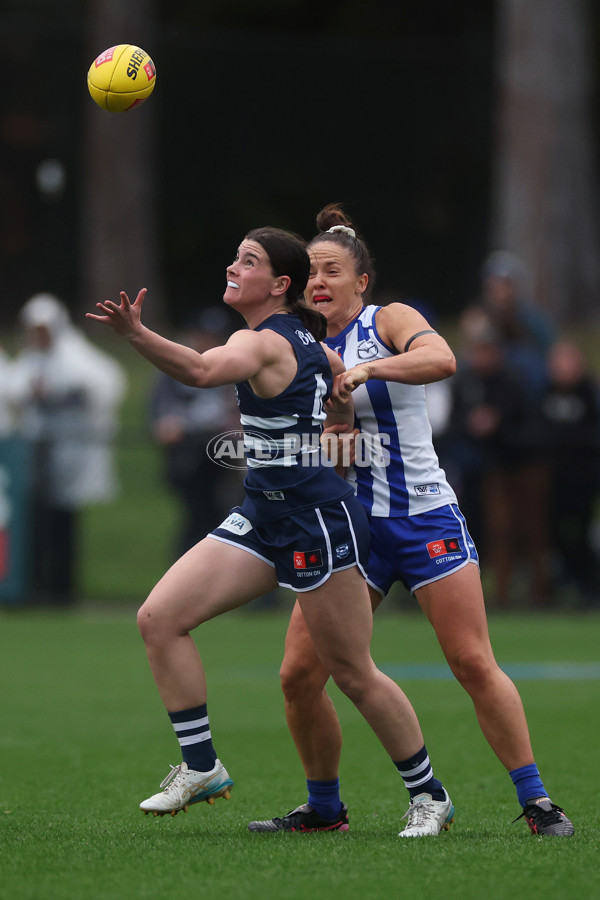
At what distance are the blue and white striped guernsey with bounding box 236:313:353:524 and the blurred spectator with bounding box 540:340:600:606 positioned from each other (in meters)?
8.26

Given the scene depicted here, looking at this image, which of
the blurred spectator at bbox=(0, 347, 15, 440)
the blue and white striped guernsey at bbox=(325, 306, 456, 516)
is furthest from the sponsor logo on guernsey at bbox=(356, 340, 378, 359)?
the blurred spectator at bbox=(0, 347, 15, 440)

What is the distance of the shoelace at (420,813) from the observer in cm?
524

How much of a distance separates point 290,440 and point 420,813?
1466 mm

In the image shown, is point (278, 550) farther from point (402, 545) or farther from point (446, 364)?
point (446, 364)

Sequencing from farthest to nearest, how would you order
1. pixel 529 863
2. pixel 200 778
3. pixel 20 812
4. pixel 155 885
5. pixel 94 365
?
pixel 94 365, pixel 20 812, pixel 200 778, pixel 529 863, pixel 155 885

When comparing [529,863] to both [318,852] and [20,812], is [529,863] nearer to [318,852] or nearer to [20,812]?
[318,852]

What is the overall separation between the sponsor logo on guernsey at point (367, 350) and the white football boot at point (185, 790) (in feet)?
5.38

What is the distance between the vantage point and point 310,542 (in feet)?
16.5

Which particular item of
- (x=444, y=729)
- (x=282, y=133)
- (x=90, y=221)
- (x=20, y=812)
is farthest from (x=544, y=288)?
(x=20, y=812)

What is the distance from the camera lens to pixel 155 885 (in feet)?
14.2

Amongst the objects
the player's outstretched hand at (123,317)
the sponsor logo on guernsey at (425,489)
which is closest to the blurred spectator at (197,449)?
the sponsor logo on guernsey at (425,489)

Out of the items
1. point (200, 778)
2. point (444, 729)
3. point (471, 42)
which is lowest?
point (444, 729)

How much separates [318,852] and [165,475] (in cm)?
900

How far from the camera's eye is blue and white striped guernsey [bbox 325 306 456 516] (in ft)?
17.9
